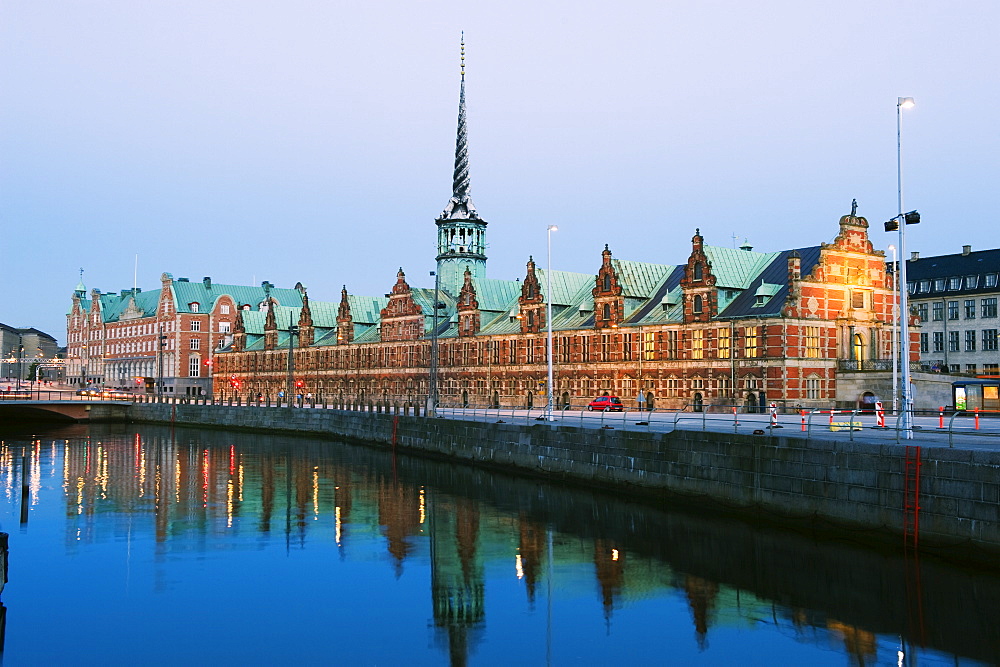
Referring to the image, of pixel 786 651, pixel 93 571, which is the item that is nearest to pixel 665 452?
pixel 786 651

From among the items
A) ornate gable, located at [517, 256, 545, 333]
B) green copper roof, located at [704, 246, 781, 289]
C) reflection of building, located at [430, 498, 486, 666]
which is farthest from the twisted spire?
reflection of building, located at [430, 498, 486, 666]

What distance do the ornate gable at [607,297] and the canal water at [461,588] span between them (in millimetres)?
46826

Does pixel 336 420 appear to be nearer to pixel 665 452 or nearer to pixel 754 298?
pixel 754 298

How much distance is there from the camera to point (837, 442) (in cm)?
3198

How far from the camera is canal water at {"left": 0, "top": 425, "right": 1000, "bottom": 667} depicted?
73.2ft

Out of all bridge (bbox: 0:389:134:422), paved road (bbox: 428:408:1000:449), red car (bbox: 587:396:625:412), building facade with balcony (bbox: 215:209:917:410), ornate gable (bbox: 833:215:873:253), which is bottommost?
bridge (bbox: 0:389:134:422)

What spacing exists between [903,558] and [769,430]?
12.4m

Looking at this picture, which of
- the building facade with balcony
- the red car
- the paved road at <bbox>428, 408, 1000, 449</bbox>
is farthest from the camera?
the red car

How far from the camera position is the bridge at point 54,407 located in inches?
4390

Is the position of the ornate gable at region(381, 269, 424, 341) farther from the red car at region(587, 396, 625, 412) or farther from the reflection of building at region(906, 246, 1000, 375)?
the reflection of building at region(906, 246, 1000, 375)

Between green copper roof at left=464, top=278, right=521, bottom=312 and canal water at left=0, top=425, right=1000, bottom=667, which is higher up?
green copper roof at left=464, top=278, right=521, bottom=312

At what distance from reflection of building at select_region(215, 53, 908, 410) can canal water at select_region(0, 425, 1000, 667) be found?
25.6 meters

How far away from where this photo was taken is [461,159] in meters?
135

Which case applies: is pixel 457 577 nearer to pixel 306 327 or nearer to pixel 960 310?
pixel 960 310
